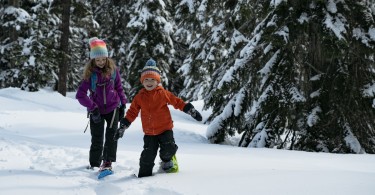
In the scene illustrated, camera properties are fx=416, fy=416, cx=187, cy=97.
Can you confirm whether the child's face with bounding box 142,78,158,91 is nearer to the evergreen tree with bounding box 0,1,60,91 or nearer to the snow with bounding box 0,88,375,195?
the snow with bounding box 0,88,375,195

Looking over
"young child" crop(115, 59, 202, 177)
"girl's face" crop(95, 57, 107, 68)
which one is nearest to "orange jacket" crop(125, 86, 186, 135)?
"young child" crop(115, 59, 202, 177)

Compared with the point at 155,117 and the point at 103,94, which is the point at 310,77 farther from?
the point at 103,94

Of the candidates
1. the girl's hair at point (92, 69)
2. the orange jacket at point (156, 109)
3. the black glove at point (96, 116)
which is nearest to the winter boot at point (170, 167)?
the orange jacket at point (156, 109)

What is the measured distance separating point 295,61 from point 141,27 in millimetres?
13568

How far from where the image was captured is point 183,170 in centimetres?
548

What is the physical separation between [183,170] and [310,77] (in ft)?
12.4

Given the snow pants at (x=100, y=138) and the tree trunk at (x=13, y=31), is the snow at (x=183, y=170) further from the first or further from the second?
the tree trunk at (x=13, y=31)

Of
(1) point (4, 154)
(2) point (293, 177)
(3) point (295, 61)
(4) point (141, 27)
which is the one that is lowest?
(1) point (4, 154)

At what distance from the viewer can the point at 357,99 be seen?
24.9 ft

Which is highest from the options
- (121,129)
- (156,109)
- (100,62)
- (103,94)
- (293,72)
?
(293,72)

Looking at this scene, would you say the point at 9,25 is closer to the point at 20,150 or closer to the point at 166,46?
the point at 166,46

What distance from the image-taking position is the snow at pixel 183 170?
14.1 feet

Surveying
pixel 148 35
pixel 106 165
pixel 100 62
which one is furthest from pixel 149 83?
pixel 148 35

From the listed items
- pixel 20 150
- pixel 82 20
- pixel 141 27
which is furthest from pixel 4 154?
pixel 82 20
